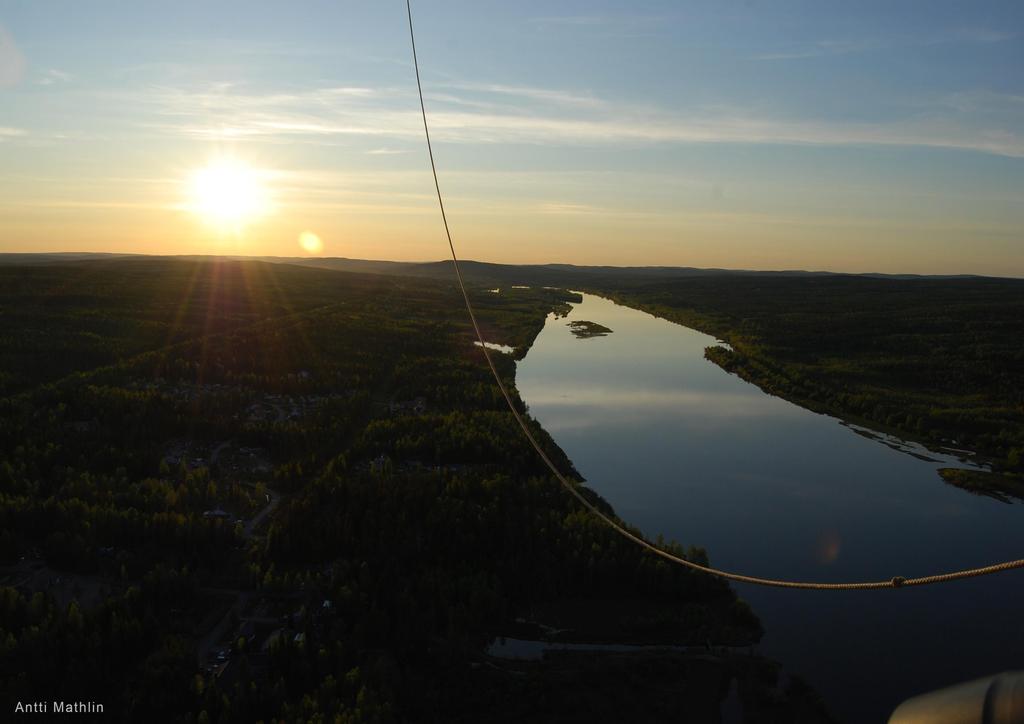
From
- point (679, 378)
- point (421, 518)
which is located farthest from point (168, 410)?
point (679, 378)

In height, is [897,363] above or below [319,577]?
above

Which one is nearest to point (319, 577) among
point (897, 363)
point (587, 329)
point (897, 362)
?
point (897, 363)

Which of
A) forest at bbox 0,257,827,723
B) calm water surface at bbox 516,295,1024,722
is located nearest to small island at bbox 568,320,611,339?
calm water surface at bbox 516,295,1024,722

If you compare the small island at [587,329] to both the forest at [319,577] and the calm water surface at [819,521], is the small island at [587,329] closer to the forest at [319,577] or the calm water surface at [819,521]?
the calm water surface at [819,521]

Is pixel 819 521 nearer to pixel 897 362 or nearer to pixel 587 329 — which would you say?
pixel 897 362

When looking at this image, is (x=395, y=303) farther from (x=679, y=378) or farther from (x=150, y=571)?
(x=150, y=571)

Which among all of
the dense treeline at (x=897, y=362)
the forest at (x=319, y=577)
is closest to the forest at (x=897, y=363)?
the dense treeline at (x=897, y=362)

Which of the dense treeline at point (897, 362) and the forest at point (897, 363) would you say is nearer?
the forest at point (897, 363)

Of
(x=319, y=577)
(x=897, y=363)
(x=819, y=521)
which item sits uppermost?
(x=897, y=363)
